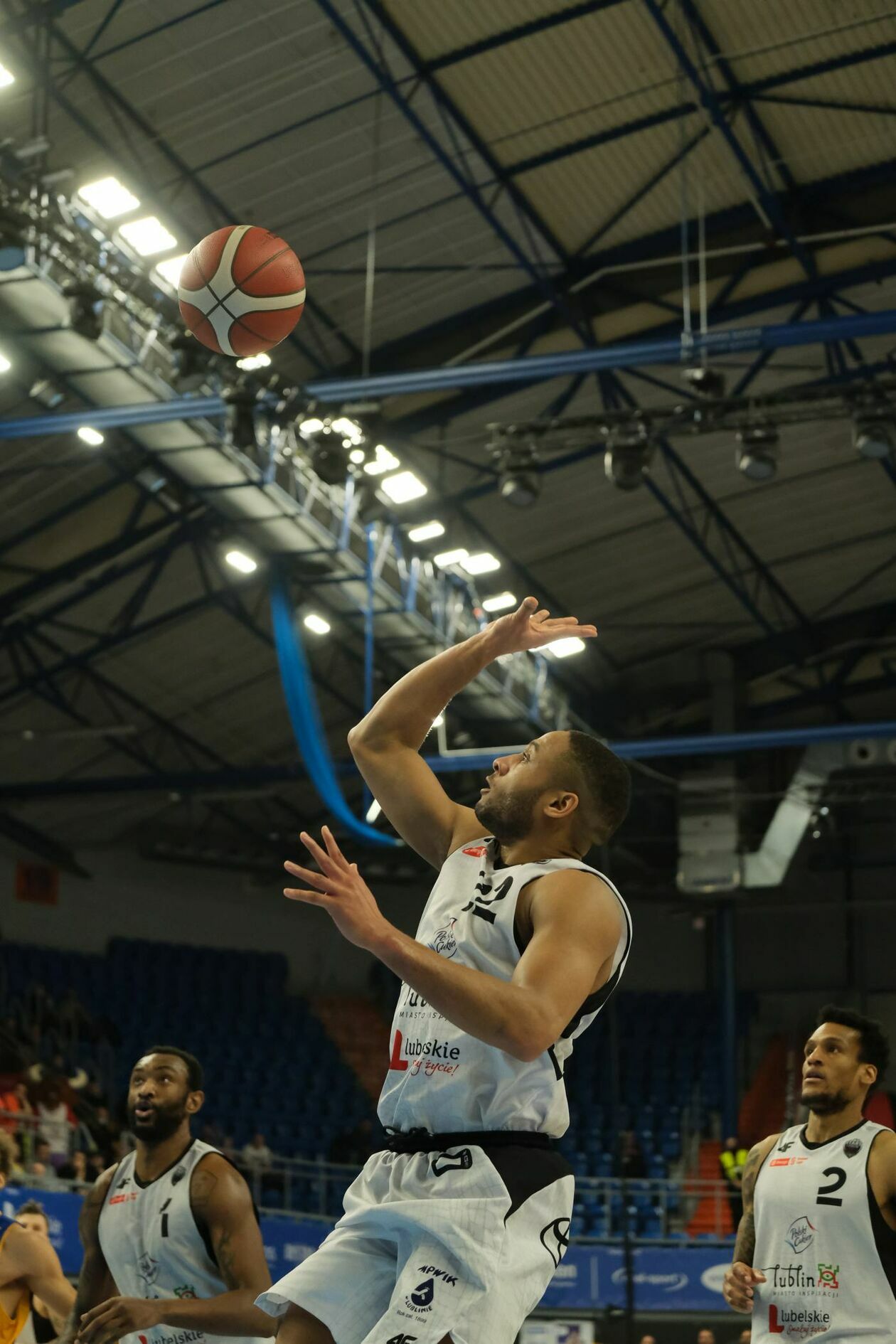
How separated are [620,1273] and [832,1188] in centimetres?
1271

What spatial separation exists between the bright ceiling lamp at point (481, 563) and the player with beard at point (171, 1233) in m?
14.7

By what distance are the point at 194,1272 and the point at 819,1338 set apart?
85.9 inches

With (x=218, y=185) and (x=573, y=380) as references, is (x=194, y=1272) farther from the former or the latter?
(x=573, y=380)

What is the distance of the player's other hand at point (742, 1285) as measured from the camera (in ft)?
18.9

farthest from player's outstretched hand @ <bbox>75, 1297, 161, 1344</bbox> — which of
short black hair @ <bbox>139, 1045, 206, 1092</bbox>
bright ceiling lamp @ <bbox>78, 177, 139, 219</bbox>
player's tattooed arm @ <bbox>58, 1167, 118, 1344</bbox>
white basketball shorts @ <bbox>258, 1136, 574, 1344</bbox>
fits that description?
bright ceiling lamp @ <bbox>78, 177, 139, 219</bbox>

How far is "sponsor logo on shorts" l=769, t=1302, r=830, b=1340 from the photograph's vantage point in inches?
219

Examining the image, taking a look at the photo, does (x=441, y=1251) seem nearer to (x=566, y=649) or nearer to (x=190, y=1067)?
(x=190, y=1067)

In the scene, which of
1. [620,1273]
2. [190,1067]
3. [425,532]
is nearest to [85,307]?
[425,532]

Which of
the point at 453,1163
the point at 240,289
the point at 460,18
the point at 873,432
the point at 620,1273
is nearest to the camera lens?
the point at 453,1163

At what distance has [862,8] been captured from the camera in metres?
14.4

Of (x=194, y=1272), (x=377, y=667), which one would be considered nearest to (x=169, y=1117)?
(x=194, y=1272)

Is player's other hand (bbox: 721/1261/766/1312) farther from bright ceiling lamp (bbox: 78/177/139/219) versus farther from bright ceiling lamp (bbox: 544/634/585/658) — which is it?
bright ceiling lamp (bbox: 544/634/585/658)

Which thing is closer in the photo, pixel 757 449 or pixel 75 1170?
pixel 757 449

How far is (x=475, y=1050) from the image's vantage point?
11.8ft
